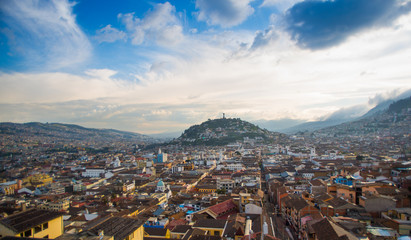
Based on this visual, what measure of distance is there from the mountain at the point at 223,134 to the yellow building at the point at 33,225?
316ft

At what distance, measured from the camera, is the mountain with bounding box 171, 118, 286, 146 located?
109 meters

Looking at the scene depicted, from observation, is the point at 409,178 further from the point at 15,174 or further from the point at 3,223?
the point at 15,174

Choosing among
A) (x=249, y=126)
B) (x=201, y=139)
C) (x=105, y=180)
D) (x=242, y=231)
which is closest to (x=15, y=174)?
(x=105, y=180)

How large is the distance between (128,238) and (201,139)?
107 metres

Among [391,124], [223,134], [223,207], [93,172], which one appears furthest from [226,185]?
[391,124]

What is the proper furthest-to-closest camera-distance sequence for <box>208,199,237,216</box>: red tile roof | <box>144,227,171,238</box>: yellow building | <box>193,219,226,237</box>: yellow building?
<box>208,199,237,216</box>: red tile roof
<box>193,219,226,237</box>: yellow building
<box>144,227,171,238</box>: yellow building

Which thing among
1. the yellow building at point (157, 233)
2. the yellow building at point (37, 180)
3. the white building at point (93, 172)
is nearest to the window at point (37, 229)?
the yellow building at point (157, 233)

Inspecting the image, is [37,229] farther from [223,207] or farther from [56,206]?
[56,206]

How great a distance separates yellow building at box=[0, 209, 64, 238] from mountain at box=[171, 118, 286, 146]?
96241mm

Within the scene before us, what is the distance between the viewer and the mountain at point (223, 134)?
4294 inches

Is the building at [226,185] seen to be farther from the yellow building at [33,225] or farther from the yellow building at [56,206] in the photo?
the yellow building at [33,225]

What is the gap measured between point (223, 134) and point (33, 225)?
11310 centimetres

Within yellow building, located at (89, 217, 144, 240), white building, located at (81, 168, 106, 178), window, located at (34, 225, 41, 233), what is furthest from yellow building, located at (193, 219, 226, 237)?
white building, located at (81, 168, 106, 178)

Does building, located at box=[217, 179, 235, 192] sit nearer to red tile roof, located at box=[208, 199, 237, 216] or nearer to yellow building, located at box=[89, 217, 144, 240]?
red tile roof, located at box=[208, 199, 237, 216]
